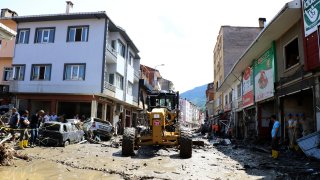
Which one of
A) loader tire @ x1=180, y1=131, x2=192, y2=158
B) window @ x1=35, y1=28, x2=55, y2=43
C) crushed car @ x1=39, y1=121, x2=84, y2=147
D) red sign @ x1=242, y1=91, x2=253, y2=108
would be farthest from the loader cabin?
window @ x1=35, y1=28, x2=55, y2=43

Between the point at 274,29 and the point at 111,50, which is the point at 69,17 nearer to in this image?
the point at 111,50

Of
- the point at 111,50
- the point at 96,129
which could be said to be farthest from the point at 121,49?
the point at 96,129

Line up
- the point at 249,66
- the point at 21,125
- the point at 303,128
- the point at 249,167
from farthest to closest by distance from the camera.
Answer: the point at 249,66 → the point at 21,125 → the point at 303,128 → the point at 249,167

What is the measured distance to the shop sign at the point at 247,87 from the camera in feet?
72.9

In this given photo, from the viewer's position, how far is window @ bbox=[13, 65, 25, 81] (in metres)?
27.5

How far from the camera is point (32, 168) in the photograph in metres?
8.79

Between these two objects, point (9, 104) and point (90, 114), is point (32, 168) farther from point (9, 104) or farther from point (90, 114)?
point (9, 104)

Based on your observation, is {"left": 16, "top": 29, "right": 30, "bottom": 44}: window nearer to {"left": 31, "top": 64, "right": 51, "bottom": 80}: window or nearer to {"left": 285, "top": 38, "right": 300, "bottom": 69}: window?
{"left": 31, "top": 64, "right": 51, "bottom": 80}: window

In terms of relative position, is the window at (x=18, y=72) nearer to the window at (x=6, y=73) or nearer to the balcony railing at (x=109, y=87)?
the window at (x=6, y=73)

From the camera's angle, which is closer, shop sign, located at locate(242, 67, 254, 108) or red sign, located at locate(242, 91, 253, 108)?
red sign, located at locate(242, 91, 253, 108)

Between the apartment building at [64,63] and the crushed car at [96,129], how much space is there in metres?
3.80

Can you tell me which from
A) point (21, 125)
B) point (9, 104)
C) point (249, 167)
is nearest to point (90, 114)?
point (9, 104)

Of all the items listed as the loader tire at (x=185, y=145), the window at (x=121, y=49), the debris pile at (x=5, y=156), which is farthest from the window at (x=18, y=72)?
the loader tire at (x=185, y=145)

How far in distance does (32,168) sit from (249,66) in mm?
18039
